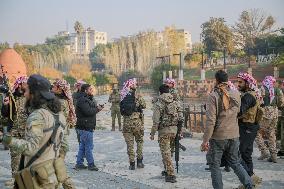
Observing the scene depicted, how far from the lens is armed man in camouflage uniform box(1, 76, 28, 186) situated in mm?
6625

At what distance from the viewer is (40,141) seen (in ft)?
12.5

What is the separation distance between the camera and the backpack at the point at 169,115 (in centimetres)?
732

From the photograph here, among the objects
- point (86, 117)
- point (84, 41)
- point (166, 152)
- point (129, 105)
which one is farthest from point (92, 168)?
point (84, 41)

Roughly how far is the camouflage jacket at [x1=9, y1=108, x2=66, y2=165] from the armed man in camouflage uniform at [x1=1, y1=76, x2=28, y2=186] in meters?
2.80

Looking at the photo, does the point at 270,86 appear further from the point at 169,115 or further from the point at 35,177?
the point at 35,177

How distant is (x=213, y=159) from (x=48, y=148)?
2.65 m

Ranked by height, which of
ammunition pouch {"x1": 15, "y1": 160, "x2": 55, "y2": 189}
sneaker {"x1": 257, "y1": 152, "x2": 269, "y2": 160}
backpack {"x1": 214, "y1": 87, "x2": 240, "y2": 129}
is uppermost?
backpack {"x1": 214, "y1": 87, "x2": 240, "y2": 129}

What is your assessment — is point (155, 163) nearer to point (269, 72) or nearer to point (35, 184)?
point (35, 184)

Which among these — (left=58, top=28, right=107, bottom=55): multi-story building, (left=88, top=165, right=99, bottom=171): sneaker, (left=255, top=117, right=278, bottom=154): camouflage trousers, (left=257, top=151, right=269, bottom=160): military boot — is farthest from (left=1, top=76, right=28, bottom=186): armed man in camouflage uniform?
(left=58, top=28, right=107, bottom=55): multi-story building

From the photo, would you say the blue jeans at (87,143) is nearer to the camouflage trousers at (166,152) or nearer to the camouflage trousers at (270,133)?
the camouflage trousers at (166,152)

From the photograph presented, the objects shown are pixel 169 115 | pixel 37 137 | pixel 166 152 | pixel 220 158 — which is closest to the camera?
pixel 37 137

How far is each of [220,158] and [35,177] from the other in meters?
2.88

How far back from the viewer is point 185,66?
175 ft

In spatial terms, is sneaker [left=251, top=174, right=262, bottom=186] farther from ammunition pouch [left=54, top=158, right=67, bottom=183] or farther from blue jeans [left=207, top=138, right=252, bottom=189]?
ammunition pouch [left=54, top=158, right=67, bottom=183]
